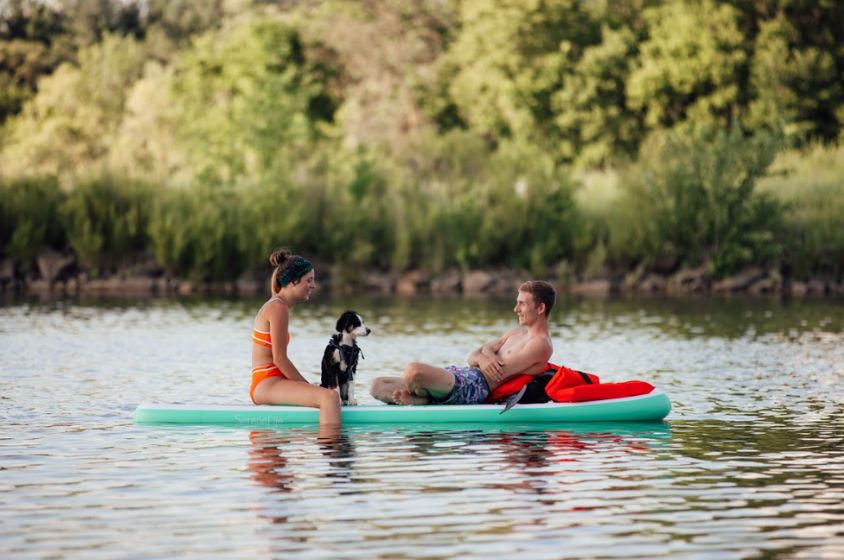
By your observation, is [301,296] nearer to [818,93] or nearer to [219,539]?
[219,539]

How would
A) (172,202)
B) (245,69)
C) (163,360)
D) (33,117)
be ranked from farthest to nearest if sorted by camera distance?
1. (33,117)
2. (245,69)
3. (172,202)
4. (163,360)

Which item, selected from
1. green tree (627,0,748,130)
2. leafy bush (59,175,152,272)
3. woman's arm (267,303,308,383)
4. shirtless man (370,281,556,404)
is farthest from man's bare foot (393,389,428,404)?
green tree (627,0,748,130)

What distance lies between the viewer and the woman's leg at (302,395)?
12.8 metres

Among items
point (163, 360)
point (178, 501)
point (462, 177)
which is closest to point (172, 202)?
point (462, 177)

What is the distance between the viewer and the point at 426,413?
42.5ft

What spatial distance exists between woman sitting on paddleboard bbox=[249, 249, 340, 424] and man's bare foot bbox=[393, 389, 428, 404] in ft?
2.26

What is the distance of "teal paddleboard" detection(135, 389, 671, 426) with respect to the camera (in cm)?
1291

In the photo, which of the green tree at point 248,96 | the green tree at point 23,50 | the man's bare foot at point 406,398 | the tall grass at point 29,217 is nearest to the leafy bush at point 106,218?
the tall grass at point 29,217

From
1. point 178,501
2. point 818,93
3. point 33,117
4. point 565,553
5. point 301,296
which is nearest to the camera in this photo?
point 565,553

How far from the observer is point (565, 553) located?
7.99m

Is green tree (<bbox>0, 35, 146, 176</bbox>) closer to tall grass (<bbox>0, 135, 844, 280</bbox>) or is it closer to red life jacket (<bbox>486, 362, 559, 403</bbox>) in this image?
tall grass (<bbox>0, 135, 844, 280</bbox>)

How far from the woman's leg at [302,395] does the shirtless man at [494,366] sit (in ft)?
2.24

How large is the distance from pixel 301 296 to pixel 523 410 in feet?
7.00

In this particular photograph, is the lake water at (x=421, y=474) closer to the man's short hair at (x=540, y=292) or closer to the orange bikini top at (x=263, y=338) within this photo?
the orange bikini top at (x=263, y=338)
